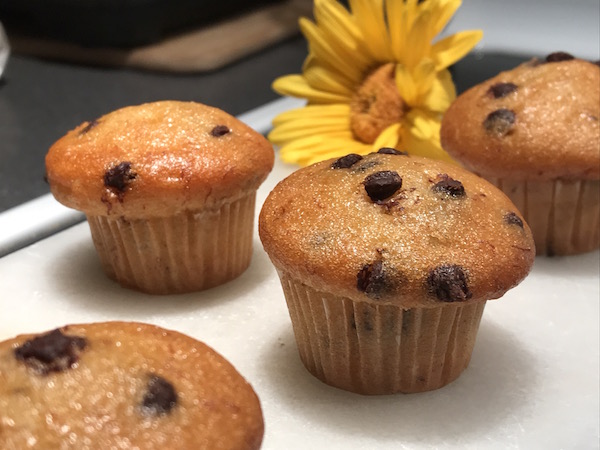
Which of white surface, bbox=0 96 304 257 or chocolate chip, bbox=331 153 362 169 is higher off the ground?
chocolate chip, bbox=331 153 362 169

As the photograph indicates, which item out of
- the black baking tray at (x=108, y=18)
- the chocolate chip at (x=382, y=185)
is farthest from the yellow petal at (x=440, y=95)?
the black baking tray at (x=108, y=18)

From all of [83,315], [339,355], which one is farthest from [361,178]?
[83,315]

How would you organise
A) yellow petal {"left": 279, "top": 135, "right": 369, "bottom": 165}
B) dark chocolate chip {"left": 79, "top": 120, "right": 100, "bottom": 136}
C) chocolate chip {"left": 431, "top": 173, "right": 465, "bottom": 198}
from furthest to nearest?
yellow petal {"left": 279, "top": 135, "right": 369, "bottom": 165}, dark chocolate chip {"left": 79, "top": 120, "right": 100, "bottom": 136}, chocolate chip {"left": 431, "top": 173, "right": 465, "bottom": 198}

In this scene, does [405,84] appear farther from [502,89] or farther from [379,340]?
[379,340]

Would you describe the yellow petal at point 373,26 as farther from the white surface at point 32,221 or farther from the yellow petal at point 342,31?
the white surface at point 32,221

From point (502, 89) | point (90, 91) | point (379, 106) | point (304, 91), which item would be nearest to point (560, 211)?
point (502, 89)

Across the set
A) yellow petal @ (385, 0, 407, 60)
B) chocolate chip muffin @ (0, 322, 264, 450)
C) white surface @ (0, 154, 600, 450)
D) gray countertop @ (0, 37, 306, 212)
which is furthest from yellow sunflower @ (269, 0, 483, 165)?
chocolate chip muffin @ (0, 322, 264, 450)

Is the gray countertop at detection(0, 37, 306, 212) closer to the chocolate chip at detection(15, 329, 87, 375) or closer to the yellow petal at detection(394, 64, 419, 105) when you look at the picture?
the yellow petal at detection(394, 64, 419, 105)
